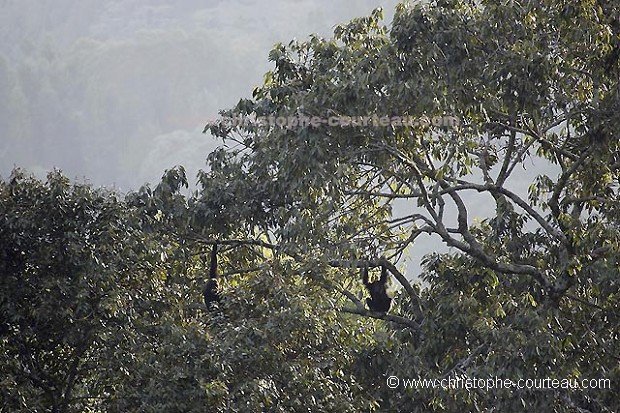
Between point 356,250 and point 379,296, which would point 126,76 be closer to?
point 379,296

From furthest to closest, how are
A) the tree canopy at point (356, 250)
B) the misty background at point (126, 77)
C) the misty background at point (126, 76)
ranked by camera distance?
the misty background at point (126, 76)
the misty background at point (126, 77)
the tree canopy at point (356, 250)

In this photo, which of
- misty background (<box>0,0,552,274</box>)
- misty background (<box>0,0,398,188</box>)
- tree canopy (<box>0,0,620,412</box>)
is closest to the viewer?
tree canopy (<box>0,0,620,412</box>)

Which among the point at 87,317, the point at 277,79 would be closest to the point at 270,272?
the point at 87,317

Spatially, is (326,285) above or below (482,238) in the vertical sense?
below

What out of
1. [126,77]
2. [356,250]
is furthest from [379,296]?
[126,77]

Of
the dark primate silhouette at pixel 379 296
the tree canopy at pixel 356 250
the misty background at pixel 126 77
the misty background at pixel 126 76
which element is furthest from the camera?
the misty background at pixel 126 76

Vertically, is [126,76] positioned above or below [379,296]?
above

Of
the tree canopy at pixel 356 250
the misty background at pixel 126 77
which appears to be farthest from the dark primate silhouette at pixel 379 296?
the misty background at pixel 126 77

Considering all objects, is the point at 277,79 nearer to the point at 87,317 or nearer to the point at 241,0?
the point at 87,317

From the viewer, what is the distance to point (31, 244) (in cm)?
938

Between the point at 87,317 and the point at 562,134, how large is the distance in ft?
18.0

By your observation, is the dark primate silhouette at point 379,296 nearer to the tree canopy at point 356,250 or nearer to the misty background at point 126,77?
the tree canopy at point 356,250

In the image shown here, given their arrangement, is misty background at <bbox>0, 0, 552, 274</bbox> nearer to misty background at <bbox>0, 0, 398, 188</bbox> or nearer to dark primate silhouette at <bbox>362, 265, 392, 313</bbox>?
misty background at <bbox>0, 0, 398, 188</bbox>

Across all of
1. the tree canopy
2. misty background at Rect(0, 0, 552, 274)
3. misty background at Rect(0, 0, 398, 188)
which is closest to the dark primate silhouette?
the tree canopy
